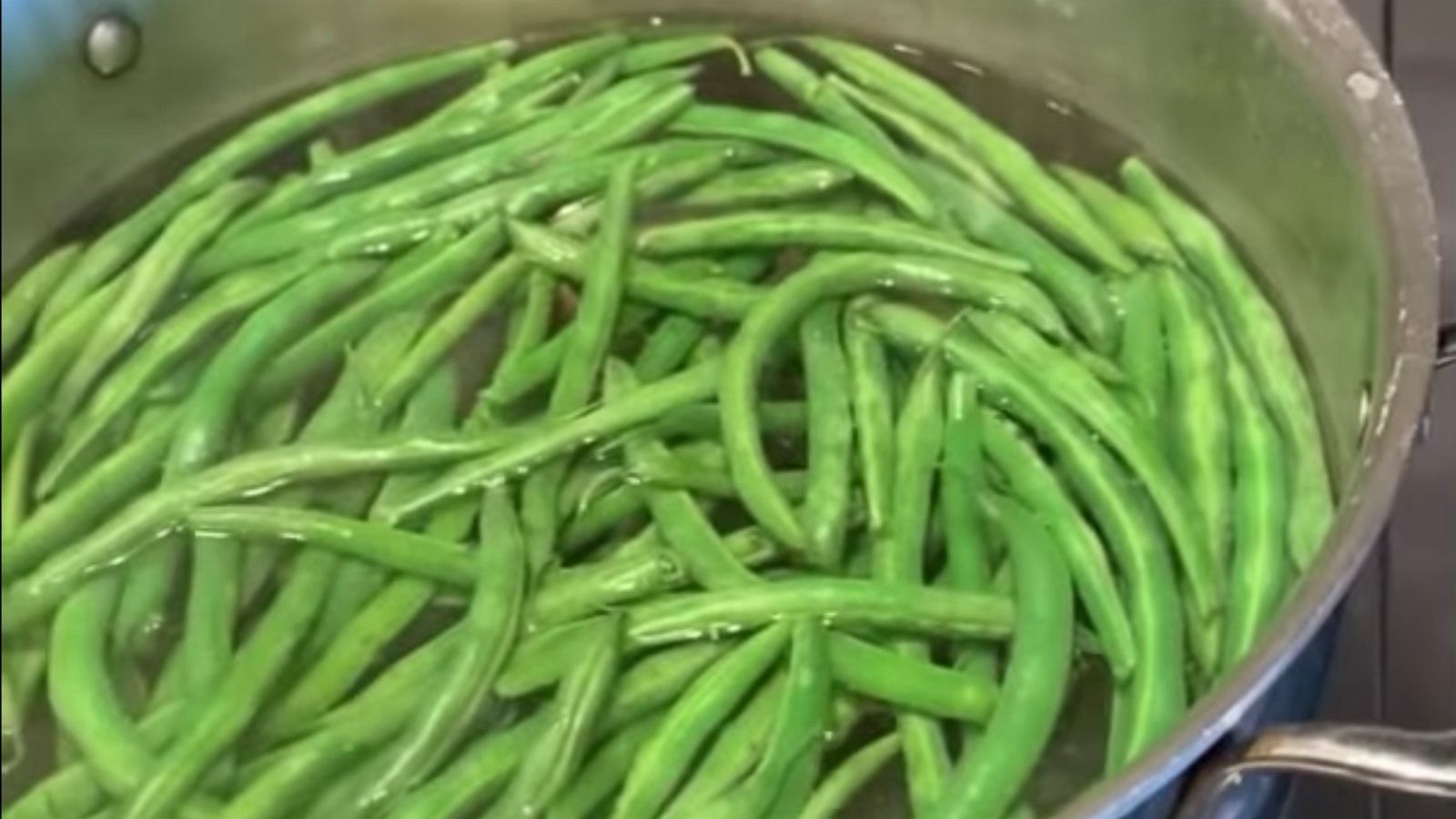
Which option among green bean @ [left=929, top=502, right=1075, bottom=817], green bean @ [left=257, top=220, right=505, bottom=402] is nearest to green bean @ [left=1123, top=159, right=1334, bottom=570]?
green bean @ [left=929, top=502, right=1075, bottom=817]

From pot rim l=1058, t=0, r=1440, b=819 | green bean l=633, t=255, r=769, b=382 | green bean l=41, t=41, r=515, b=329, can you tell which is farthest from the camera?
green bean l=41, t=41, r=515, b=329

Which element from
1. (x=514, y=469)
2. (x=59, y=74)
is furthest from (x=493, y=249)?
(x=59, y=74)

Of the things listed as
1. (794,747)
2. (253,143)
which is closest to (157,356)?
(253,143)

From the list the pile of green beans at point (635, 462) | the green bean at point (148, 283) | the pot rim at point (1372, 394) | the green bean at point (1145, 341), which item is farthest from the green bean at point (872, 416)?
the green bean at point (148, 283)

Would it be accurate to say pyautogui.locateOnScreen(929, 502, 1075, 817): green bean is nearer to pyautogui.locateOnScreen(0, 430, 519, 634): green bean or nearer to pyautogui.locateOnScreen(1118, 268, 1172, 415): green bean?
pyautogui.locateOnScreen(1118, 268, 1172, 415): green bean

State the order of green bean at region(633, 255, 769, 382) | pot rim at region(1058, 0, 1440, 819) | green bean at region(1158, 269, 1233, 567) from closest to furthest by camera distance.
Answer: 1. pot rim at region(1058, 0, 1440, 819)
2. green bean at region(1158, 269, 1233, 567)
3. green bean at region(633, 255, 769, 382)

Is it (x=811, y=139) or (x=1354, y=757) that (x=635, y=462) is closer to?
(x=811, y=139)

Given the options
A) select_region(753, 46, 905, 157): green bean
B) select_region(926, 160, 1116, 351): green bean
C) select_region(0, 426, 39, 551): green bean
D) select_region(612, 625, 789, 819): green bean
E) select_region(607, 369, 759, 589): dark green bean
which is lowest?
select_region(612, 625, 789, 819): green bean
